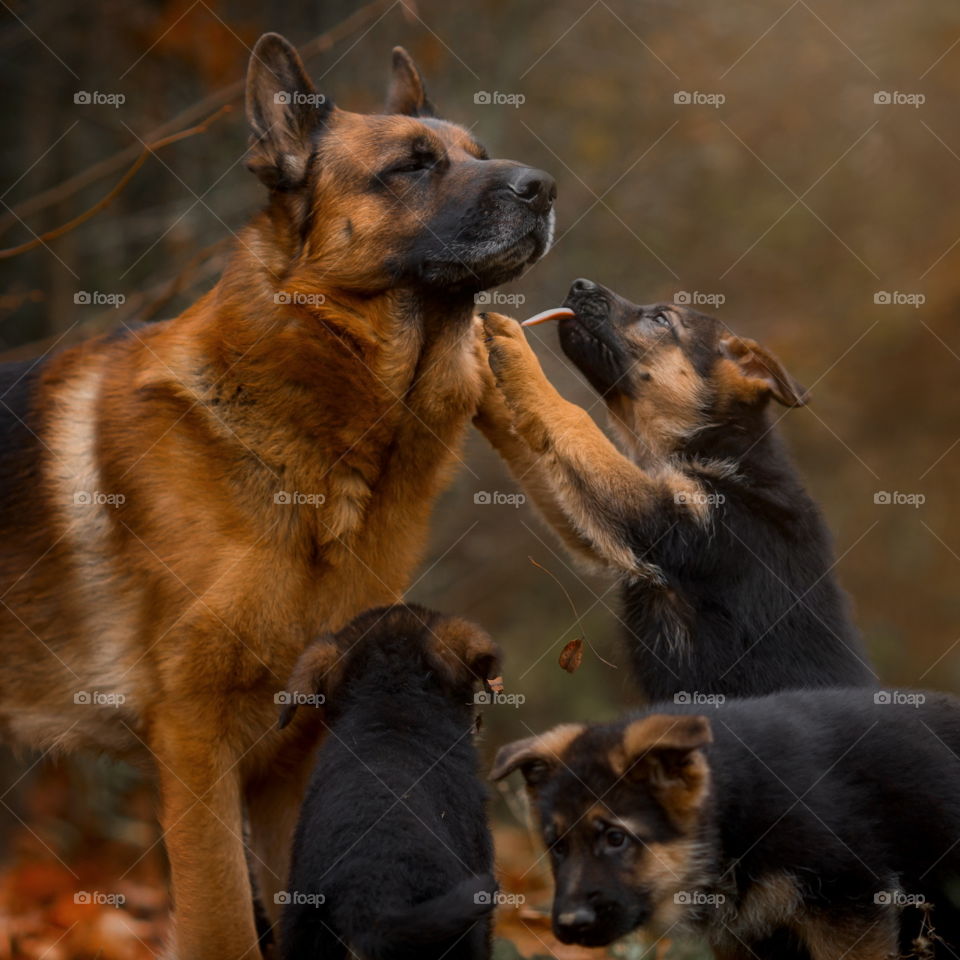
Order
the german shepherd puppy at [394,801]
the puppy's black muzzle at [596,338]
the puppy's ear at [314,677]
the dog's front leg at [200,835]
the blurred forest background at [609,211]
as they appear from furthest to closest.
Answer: the blurred forest background at [609,211] → the puppy's black muzzle at [596,338] → the dog's front leg at [200,835] → the puppy's ear at [314,677] → the german shepherd puppy at [394,801]

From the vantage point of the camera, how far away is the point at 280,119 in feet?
17.5

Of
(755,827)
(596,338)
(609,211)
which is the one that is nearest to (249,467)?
(596,338)

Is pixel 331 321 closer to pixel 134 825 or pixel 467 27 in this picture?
pixel 134 825

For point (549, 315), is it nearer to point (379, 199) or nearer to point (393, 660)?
point (379, 199)

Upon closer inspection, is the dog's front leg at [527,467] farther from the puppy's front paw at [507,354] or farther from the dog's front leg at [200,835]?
the dog's front leg at [200,835]

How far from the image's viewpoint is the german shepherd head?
5.24 m

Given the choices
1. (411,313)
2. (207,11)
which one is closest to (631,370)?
(411,313)

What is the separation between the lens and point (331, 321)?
17.3 feet

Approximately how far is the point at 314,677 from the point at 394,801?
0.69 meters

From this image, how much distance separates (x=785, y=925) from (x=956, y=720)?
1.09 m

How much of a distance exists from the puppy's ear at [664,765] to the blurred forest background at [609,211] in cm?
453

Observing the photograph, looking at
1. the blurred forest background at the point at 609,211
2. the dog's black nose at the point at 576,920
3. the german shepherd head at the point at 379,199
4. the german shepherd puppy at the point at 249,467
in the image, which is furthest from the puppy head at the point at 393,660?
the blurred forest background at the point at 609,211

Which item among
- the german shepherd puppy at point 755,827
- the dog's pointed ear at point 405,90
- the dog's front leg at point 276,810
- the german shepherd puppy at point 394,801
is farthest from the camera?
the dog's pointed ear at point 405,90

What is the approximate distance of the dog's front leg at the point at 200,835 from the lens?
5.04 metres
